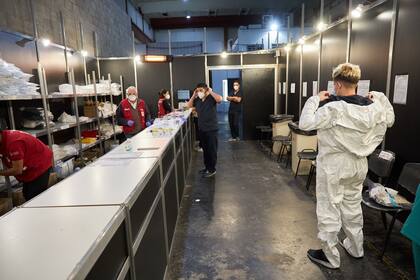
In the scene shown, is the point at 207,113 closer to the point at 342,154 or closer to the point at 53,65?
the point at 53,65

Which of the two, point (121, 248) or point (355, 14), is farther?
point (355, 14)

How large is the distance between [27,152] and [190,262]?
1651mm

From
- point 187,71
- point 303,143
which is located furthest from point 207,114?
point 187,71

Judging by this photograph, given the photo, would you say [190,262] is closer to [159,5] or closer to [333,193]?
[333,193]

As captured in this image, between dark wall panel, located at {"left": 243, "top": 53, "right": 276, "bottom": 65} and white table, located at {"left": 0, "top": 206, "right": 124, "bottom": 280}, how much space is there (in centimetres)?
657

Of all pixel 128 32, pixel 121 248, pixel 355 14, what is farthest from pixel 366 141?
pixel 128 32

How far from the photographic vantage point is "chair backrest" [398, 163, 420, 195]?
7.86 feet

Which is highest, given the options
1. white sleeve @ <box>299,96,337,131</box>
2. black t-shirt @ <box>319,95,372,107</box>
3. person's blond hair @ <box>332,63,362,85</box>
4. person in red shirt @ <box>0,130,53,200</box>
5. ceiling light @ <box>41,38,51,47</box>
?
ceiling light @ <box>41,38,51,47</box>

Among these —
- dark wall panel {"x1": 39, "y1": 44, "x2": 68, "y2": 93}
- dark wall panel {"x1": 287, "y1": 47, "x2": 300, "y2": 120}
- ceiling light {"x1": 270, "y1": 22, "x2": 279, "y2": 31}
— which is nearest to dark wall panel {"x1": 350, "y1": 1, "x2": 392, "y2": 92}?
dark wall panel {"x1": 287, "y1": 47, "x2": 300, "y2": 120}

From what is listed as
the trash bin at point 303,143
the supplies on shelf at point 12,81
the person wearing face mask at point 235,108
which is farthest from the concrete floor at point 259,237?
the person wearing face mask at point 235,108

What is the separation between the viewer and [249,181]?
14.8ft

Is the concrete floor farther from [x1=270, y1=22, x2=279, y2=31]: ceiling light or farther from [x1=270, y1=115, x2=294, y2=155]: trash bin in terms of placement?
[x1=270, y1=22, x2=279, y2=31]: ceiling light

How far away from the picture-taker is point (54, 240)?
1043mm

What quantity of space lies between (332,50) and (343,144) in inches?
105
